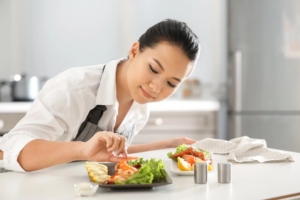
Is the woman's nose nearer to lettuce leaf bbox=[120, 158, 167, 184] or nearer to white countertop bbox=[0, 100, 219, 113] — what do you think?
lettuce leaf bbox=[120, 158, 167, 184]

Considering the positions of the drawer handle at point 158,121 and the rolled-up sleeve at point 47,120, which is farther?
the drawer handle at point 158,121

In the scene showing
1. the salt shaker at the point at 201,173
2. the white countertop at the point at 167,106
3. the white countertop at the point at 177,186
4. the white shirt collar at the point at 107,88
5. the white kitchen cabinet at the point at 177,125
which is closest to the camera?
the white countertop at the point at 177,186

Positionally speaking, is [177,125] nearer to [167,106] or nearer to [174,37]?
[167,106]

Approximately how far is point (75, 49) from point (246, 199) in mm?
3255

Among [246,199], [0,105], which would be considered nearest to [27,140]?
[246,199]

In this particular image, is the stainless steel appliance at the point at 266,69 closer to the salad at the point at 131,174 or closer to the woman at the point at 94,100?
the woman at the point at 94,100

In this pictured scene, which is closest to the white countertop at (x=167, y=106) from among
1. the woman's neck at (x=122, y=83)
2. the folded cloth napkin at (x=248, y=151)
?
the woman's neck at (x=122, y=83)

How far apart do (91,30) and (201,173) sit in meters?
3.11

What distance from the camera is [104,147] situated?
1237 mm

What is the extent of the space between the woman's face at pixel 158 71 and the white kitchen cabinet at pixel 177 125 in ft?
5.95

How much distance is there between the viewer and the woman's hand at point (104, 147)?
1146mm

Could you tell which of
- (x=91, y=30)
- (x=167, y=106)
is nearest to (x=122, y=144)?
(x=167, y=106)

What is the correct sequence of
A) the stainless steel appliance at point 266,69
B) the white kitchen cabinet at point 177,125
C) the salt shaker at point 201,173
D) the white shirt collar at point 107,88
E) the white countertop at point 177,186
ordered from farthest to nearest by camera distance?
the stainless steel appliance at point 266,69, the white kitchen cabinet at point 177,125, the white shirt collar at point 107,88, the salt shaker at point 201,173, the white countertop at point 177,186

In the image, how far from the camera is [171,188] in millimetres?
1062
